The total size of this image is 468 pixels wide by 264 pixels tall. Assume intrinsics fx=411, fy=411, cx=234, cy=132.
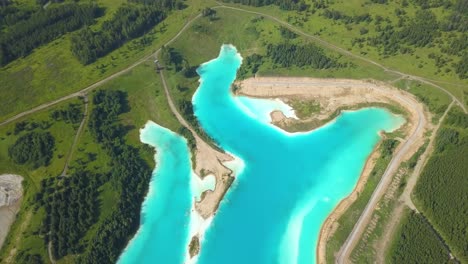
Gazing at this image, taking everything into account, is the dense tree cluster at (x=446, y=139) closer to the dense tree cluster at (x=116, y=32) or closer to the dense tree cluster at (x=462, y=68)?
the dense tree cluster at (x=462, y=68)

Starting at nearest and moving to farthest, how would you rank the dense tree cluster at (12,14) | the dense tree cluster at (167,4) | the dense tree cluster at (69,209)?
the dense tree cluster at (69,209), the dense tree cluster at (12,14), the dense tree cluster at (167,4)

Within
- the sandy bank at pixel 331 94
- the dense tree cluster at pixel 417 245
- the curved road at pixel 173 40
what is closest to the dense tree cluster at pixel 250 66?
the sandy bank at pixel 331 94

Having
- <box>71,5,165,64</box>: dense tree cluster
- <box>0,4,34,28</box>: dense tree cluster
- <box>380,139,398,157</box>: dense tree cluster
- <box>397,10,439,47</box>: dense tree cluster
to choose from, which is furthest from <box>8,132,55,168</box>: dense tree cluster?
<box>397,10,439,47</box>: dense tree cluster

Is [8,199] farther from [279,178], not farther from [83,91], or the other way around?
[279,178]

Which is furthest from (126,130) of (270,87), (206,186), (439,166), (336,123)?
(439,166)

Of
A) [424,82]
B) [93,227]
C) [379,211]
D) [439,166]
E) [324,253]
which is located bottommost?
[93,227]

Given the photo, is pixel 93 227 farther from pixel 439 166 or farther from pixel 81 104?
pixel 439 166
